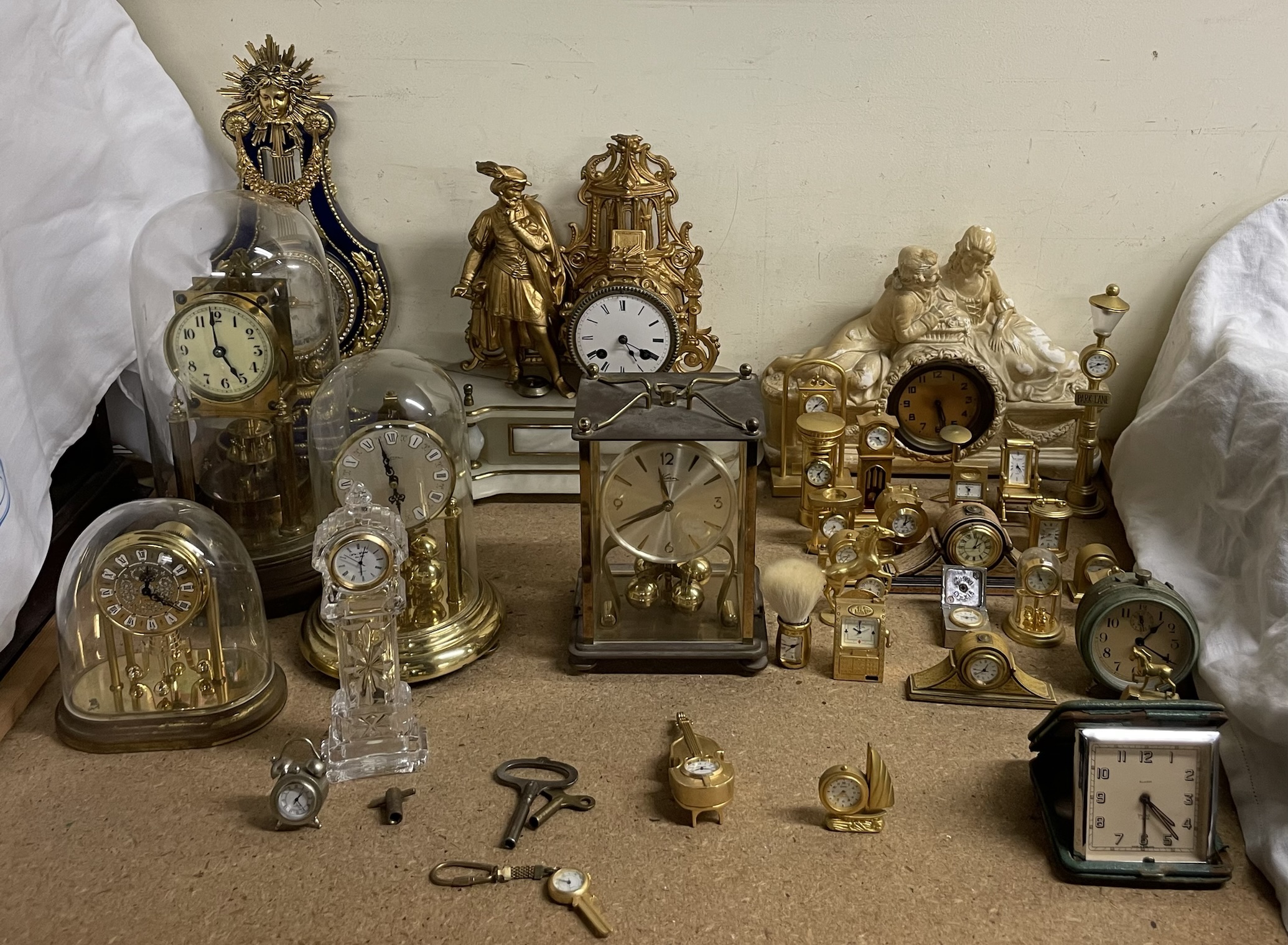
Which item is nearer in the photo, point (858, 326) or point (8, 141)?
point (8, 141)

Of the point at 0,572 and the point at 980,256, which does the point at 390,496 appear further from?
the point at 980,256

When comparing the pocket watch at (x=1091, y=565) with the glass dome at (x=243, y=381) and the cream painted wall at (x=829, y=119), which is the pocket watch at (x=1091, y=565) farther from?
the glass dome at (x=243, y=381)

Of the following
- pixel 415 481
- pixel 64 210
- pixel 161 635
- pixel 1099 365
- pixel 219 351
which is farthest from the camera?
pixel 1099 365

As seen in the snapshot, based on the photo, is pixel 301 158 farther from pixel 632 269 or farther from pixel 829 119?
pixel 829 119

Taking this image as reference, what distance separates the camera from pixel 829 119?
9.18 feet

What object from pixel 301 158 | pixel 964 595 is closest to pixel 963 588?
pixel 964 595

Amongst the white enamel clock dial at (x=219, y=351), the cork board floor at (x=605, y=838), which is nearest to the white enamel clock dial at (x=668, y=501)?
the cork board floor at (x=605, y=838)

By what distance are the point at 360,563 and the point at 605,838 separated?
557 millimetres

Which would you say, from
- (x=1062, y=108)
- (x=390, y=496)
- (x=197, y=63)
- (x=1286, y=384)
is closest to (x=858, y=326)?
(x=1062, y=108)

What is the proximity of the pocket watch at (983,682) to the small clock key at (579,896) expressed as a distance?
721mm

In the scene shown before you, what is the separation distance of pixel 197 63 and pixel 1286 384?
7.86 ft

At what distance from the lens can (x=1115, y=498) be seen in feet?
8.73

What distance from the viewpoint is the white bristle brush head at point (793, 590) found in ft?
7.14

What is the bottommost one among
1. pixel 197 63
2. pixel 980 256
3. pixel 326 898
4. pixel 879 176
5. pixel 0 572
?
pixel 326 898
